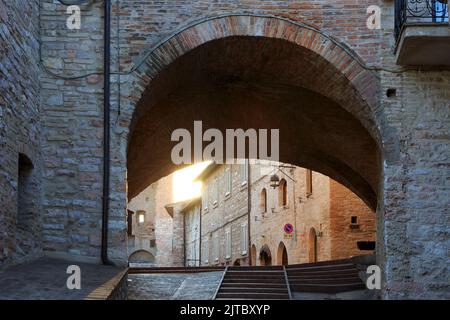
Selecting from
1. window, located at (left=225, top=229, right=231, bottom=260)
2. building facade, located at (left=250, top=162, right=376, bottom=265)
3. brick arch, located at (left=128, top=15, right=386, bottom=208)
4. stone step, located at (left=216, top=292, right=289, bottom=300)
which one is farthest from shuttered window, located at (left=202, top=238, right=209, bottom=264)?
brick arch, located at (left=128, top=15, right=386, bottom=208)

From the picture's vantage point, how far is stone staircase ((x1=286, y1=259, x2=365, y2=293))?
1612cm

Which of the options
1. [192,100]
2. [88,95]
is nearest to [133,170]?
[192,100]

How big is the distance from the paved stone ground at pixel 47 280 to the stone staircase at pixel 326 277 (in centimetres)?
567

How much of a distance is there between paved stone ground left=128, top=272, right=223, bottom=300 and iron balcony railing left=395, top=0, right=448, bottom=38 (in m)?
5.68

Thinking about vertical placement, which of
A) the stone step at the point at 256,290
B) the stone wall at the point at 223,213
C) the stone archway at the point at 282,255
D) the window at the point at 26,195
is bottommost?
the stone step at the point at 256,290

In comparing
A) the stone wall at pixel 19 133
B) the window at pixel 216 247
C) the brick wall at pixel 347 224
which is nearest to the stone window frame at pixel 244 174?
the window at pixel 216 247

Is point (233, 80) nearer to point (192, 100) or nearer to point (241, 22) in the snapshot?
point (192, 100)

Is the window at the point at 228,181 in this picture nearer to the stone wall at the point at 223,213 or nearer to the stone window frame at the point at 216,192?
the stone wall at the point at 223,213

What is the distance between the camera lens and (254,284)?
16.3 m

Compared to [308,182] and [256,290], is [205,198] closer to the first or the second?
[308,182]

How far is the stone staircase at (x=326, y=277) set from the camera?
16.1 m

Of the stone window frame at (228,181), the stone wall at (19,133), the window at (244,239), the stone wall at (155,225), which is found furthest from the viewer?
the stone wall at (155,225)
